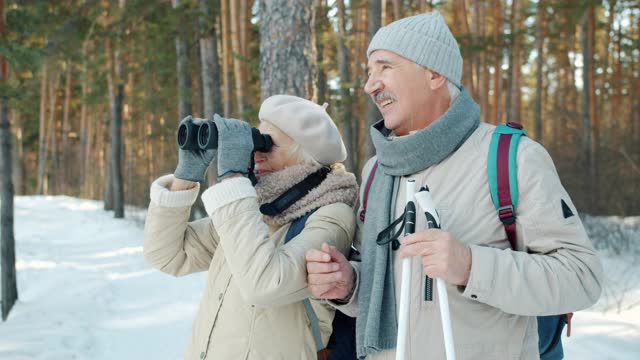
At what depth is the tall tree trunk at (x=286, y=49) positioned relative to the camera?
4797 millimetres

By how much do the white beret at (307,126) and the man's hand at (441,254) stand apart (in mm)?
673

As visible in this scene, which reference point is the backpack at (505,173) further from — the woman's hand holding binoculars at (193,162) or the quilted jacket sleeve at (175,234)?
the quilted jacket sleeve at (175,234)

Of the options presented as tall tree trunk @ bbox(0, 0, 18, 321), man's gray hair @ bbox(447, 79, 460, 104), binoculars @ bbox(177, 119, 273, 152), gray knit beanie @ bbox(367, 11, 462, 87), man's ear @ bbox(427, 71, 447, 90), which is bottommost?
tall tree trunk @ bbox(0, 0, 18, 321)

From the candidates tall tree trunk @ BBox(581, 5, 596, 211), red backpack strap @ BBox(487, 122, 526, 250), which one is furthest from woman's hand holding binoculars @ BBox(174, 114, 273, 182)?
tall tree trunk @ BBox(581, 5, 596, 211)

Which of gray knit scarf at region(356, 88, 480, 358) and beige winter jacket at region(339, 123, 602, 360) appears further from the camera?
gray knit scarf at region(356, 88, 480, 358)

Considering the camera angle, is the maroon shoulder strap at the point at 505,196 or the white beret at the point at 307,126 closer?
the maroon shoulder strap at the point at 505,196

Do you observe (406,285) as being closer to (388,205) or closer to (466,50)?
(388,205)

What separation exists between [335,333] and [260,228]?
0.61 meters

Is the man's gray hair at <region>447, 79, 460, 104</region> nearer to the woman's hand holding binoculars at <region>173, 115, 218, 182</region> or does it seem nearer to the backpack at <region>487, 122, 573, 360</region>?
the backpack at <region>487, 122, 573, 360</region>

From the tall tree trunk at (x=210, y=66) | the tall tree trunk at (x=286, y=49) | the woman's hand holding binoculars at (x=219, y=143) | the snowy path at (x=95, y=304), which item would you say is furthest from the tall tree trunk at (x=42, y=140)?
the woman's hand holding binoculars at (x=219, y=143)

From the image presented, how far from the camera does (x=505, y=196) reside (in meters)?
1.67

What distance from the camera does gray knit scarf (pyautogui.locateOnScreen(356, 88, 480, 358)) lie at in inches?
70.7

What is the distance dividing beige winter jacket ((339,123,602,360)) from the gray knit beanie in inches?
9.6

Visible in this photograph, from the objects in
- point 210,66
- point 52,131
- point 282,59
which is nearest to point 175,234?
point 282,59
